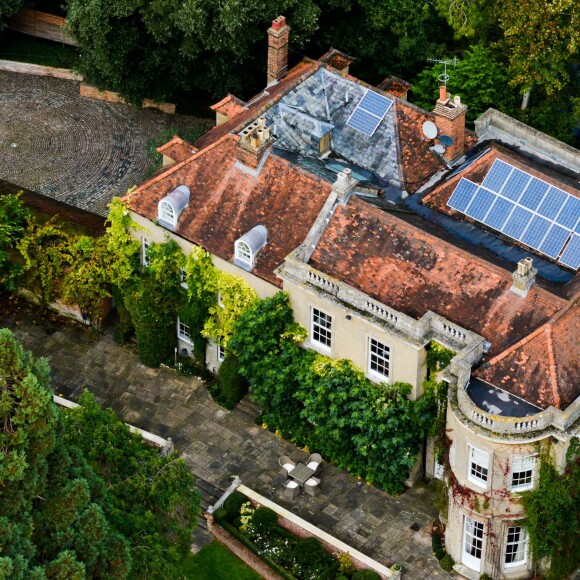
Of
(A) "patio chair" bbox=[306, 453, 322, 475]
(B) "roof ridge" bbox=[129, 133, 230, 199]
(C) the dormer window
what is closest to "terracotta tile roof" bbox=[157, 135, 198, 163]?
(B) "roof ridge" bbox=[129, 133, 230, 199]

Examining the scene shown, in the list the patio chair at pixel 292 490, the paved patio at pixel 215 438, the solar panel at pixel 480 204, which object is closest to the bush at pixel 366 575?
the paved patio at pixel 215 438

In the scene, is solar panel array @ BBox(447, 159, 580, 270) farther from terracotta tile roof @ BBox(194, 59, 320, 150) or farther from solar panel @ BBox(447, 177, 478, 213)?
terracotta tile roof @ BBox(194, 59, 320, 150)

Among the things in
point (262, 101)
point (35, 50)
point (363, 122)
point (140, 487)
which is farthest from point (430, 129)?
point (35, 50)

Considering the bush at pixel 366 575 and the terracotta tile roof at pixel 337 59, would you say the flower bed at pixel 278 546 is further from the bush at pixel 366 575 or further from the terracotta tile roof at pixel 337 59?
the terracotta tile roof at pixel 337 59

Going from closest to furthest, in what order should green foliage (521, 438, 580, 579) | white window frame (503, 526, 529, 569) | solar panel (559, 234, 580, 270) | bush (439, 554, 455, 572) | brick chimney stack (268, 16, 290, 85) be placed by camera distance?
1. green foliage (521, 438, 580, 579)
2. white window frame (503, 526, 529, 569)
3. bush (439, 554, 455, 572)
4. solar panel (559, 234, 580, 270)
5. brick chimney stack (268, 16, 290, 85)

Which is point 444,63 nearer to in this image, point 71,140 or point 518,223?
point 518,223

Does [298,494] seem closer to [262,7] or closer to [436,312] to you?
[436,312]

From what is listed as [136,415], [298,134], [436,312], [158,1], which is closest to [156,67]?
[158,1]
